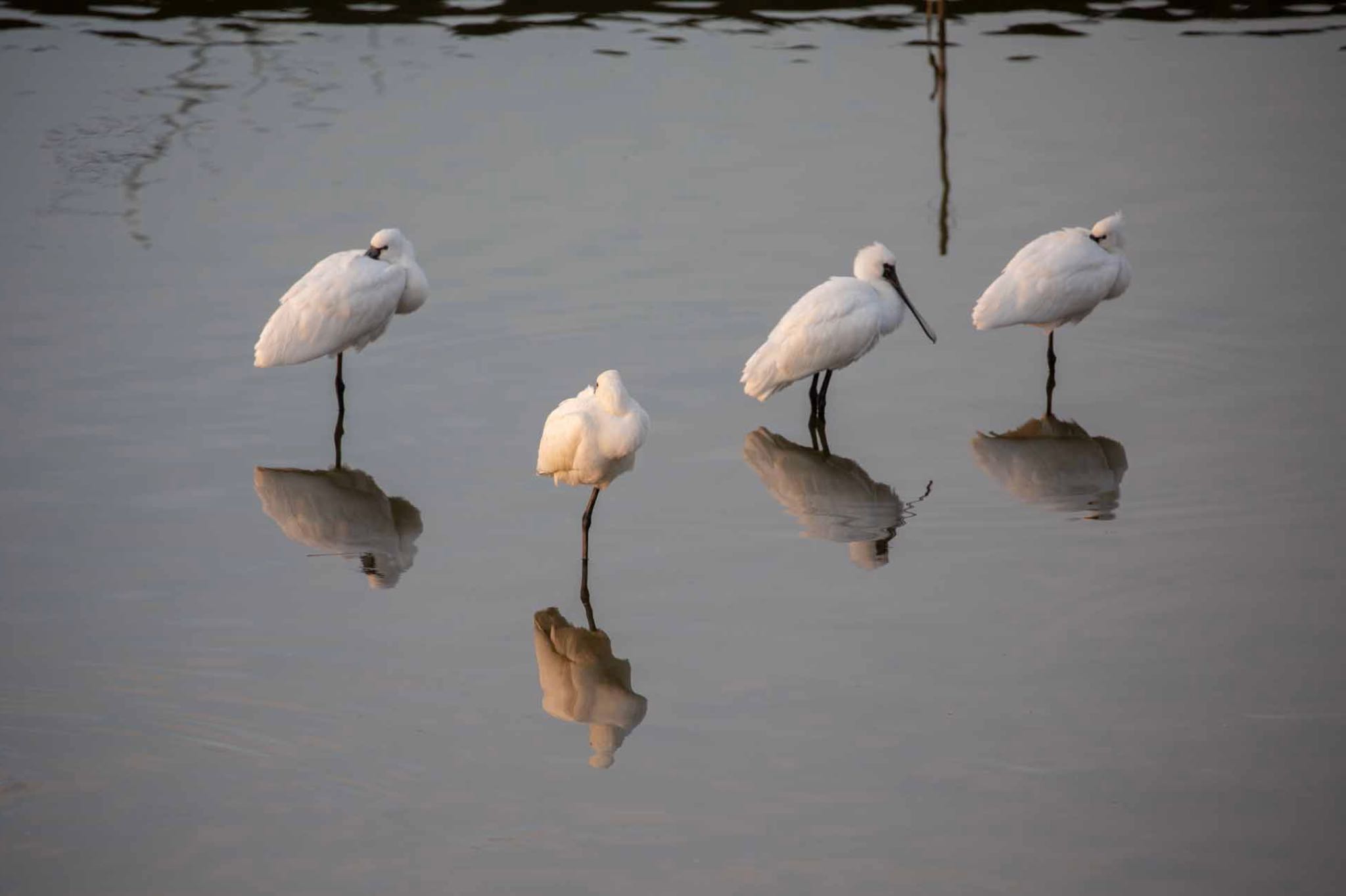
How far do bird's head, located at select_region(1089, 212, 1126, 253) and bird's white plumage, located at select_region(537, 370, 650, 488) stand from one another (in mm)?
4700

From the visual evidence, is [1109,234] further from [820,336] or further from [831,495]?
[831,495]

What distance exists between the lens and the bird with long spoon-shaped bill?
10766 millimetres

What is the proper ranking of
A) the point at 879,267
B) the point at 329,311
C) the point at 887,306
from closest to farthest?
the point at 329,311 → the point at 887,306 → the point at 879,267

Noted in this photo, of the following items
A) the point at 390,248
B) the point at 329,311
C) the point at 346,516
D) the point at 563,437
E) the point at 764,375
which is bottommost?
the point at 346,516

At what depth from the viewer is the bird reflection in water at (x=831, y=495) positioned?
8.89 m

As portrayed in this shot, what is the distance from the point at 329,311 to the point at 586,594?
3.47 m

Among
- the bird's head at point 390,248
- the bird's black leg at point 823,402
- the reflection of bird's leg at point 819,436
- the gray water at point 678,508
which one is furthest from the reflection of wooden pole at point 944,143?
the bird's head at point 390,248

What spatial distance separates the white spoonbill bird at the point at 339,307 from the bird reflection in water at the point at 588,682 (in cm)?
336

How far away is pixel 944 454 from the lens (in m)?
9.98

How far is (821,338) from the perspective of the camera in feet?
35.0

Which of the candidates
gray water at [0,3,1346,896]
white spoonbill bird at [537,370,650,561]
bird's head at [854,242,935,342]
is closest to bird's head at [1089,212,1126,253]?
gray water at [0,3,1346,896]

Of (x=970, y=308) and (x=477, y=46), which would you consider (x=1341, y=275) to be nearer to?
(x=970, y=308)

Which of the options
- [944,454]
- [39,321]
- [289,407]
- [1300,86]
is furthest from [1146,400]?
[1300,86]

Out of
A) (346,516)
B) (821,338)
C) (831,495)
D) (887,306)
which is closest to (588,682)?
(346,516)
